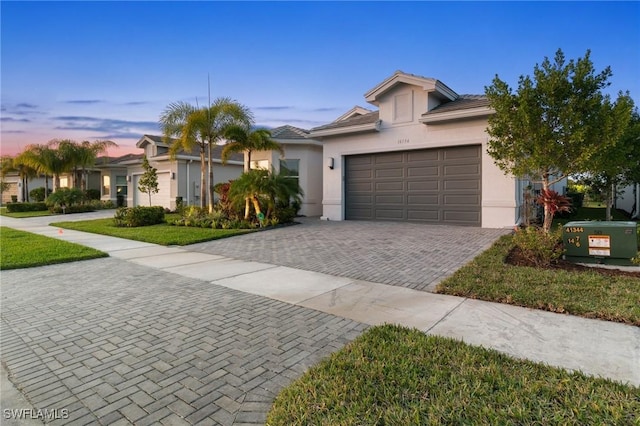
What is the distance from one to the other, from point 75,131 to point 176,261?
26.1 m

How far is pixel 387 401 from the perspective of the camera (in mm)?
2350

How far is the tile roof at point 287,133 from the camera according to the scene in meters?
17.1

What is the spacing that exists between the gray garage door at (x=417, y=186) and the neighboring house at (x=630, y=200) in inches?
276

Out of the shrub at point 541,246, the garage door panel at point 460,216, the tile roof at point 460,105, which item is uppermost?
the tile roof at point 460,105

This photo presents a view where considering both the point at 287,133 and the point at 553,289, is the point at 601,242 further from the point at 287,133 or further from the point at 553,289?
the point at 287,133

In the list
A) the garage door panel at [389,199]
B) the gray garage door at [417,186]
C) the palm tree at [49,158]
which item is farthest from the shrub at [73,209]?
the garage door panel at [389,199]

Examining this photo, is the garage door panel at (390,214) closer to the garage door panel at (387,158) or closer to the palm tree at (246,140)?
the garage door panel at (387,158)

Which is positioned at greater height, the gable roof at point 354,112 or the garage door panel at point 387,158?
the gable roof at point 354,112

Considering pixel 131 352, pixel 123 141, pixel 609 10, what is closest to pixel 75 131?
pixel 123 141

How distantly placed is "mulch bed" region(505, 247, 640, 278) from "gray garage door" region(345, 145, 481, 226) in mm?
4930

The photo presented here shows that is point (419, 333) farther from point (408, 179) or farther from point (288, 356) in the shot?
point (408, 179)

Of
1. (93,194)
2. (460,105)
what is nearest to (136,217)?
(460,105)

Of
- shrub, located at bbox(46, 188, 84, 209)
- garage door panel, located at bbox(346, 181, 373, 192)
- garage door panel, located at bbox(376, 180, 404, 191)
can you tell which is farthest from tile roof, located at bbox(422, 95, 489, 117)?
shrub, located at bbox(46, 188, 84, 209)

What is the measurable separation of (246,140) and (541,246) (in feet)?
40.5
